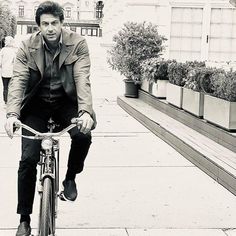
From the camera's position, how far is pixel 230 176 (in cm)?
631

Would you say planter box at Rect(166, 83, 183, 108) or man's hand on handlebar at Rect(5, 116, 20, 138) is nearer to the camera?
man's hand on handlebar at Rect(5, 116, 20, 138)

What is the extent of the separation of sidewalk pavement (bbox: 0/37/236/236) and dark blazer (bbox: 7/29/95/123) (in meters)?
1.27

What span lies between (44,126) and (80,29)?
417 ft

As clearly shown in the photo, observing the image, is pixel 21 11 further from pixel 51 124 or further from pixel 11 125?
pixel 11 125

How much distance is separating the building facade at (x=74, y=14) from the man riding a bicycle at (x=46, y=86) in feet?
394

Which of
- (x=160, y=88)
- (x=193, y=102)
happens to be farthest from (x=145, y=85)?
(x=193, y=102)

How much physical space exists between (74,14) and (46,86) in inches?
5300

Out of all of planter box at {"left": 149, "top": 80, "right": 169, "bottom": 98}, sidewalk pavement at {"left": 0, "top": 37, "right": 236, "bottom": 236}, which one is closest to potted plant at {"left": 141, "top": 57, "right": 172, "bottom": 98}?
planter box at {"left": 149, "top": 80, "right": 169, "bottom": 98}

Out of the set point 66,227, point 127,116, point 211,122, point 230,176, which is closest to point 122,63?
point 127,116

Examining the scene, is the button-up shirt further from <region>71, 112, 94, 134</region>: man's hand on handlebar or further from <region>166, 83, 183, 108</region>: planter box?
<region>166, 83, 183, 108</region>: planter box

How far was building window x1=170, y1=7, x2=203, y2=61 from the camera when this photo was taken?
19.7m

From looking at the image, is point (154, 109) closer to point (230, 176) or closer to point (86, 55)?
point (230, 176)

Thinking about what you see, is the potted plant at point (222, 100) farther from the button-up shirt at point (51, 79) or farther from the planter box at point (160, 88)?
the button-up shirt at point (51, 79)

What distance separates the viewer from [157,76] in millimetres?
13500
